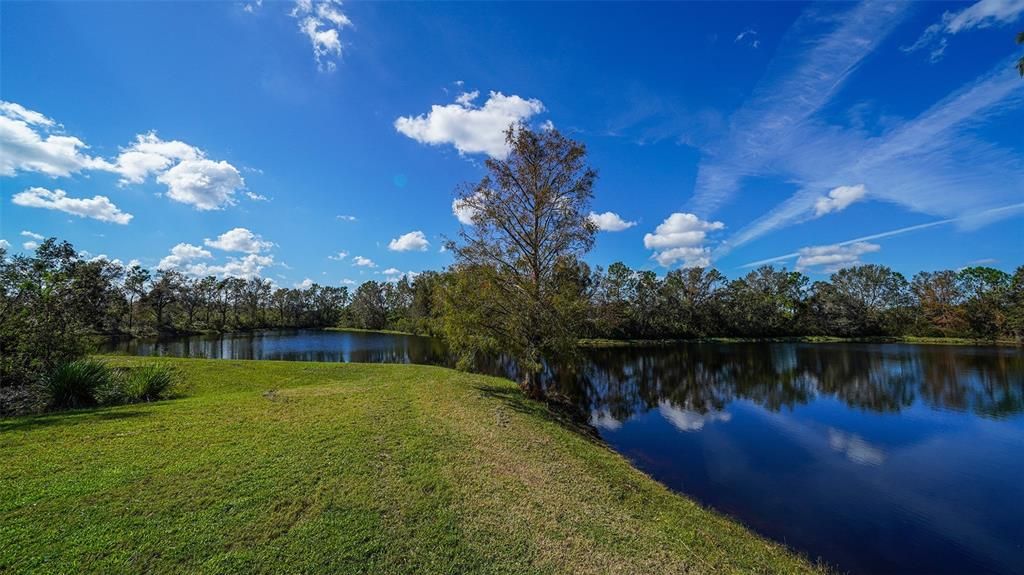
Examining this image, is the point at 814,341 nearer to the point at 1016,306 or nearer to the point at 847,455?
the point at 1016,306

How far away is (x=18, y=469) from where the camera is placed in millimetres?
5734

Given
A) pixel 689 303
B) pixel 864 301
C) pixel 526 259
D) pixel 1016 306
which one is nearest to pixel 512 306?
pixel 526 259

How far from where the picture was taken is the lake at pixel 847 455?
27.2 ft

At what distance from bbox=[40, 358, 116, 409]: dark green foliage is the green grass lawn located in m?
2.04

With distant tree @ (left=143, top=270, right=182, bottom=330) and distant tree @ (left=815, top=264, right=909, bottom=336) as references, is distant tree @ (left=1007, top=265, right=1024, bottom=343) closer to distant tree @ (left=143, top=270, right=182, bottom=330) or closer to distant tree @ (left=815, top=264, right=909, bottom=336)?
distant tree @ (left=815, top=264, right=909, bottom=336)

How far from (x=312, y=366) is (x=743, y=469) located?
725 inches

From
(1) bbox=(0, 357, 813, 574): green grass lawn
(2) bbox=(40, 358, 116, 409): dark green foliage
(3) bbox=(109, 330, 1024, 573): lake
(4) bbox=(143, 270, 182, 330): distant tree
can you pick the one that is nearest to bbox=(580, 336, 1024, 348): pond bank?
(3) bbox=(109, 330, 1024, 573): lake

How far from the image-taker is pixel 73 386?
10.4 m

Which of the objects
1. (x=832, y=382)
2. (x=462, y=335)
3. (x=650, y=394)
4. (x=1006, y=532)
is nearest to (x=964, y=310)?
(x=832, y=382)

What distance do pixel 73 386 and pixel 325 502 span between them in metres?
10.5

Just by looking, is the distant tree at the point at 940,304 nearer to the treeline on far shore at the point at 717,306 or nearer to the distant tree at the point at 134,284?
the treeline on far shore at the point at 717,306

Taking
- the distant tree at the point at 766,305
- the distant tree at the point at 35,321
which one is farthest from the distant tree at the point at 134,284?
the distant tree at the point at 766,305

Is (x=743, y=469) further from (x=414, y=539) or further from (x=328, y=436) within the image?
(x=328, y=436)

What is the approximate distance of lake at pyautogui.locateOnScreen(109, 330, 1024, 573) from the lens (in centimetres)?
830
